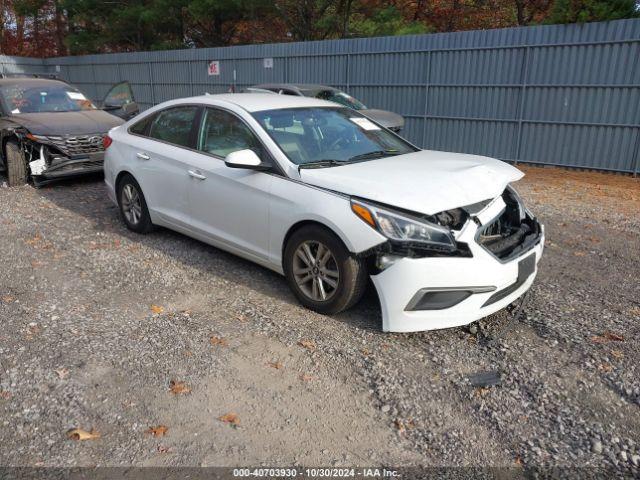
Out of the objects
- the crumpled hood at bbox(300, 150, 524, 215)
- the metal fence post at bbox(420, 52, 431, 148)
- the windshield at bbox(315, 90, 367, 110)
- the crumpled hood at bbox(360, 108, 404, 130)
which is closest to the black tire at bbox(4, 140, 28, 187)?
the windshield at bbox(315, 90, 367, 110)

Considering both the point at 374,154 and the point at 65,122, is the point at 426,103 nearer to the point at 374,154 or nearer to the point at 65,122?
the point at 65,122

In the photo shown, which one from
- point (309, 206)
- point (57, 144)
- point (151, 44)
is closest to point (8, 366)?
point (309, 206)

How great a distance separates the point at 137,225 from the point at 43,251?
985 millimetres

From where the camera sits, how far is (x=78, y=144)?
8.09 m

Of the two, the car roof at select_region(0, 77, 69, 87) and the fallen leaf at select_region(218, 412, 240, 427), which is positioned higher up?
the car roof at select_region(0, 77, 69, 87)

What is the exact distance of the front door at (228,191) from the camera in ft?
14.5

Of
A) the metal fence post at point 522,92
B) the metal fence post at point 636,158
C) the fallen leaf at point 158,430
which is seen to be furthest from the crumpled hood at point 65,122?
the metal fence post at point 636,158

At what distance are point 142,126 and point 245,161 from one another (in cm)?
227

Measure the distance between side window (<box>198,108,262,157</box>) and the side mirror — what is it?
8.2 inches

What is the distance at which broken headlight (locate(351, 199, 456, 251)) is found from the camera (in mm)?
3521

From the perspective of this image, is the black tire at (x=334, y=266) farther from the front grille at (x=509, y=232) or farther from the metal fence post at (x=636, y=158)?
the metal fence post at (x=636, y=158)

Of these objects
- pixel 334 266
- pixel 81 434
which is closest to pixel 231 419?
pixel 81 434

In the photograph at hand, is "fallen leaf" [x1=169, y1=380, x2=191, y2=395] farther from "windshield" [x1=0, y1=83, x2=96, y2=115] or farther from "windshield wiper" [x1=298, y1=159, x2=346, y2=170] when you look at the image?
"windshield" [x1=0, y1=83, x2=96, y2=115]

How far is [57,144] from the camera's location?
7945 millimetres
